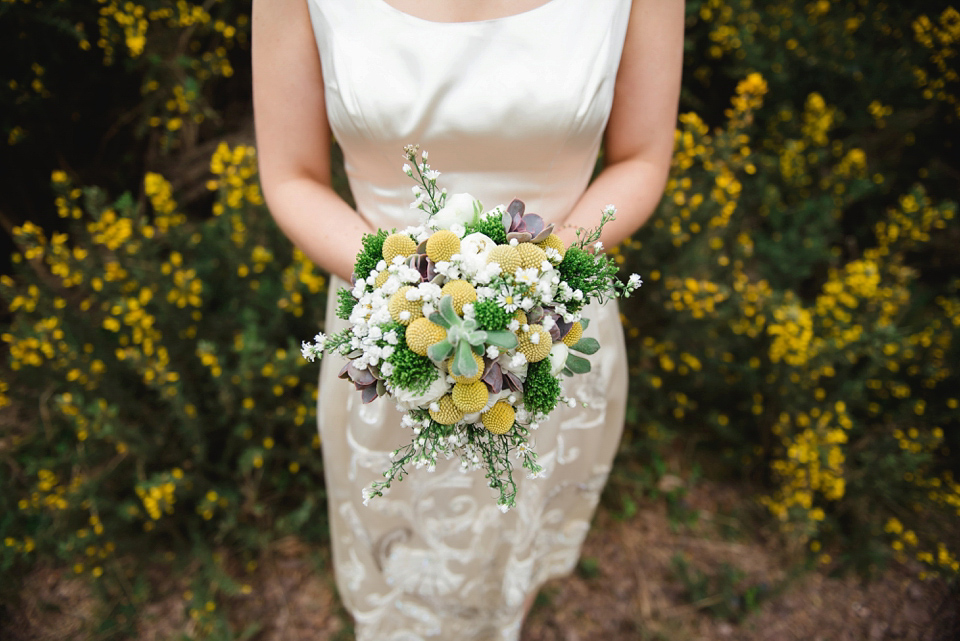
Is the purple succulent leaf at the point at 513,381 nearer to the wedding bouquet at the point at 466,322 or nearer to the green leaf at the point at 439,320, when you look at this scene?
the wedding bouquet at the point at 466,322

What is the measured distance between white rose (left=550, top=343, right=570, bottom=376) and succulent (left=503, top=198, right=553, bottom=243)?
0.18m

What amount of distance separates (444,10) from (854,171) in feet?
8.30

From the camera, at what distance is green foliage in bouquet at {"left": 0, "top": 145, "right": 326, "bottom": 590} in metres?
1.79

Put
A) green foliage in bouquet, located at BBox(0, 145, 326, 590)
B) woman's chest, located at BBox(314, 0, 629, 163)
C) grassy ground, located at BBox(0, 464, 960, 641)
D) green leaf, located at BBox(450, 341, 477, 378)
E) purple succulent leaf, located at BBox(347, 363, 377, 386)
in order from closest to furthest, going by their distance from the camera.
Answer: green leaf, located at BBox(450, 341, 477, 378) < purple succulent leaf, located at BBox(347, 363, 377, 386) < woman's chest, located at BBox(314, 0, 629, 163) < green foliage in bouquet, located at BBox(0, 145, 326, 590) < grassy ground, located at BBox(0, 464, 960, 641)

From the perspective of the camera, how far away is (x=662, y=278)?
227 cm

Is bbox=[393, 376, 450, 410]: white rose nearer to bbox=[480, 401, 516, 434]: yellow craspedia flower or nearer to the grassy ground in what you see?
bbox=[480, 401, 516, 434]: yellow craspedia flower

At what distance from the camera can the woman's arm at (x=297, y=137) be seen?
106 cm

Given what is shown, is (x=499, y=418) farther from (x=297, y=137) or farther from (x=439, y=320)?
(x=297, y=137)

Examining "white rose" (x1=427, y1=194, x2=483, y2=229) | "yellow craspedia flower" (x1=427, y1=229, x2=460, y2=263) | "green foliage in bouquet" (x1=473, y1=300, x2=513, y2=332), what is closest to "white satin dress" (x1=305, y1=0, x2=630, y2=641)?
"white rose" (x1=427, y1=194, x2=483, y2=229)

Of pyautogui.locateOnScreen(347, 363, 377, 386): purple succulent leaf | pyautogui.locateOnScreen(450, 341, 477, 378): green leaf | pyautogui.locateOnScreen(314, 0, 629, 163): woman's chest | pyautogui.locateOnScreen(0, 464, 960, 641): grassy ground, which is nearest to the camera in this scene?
pyautogui.locateOnScreen(450, 341, 477, 378): green leaf

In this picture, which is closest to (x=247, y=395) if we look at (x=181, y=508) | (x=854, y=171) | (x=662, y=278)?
(x=181, y=508)

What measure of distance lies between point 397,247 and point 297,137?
20.1 inches

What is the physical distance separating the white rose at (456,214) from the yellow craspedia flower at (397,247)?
61 mm

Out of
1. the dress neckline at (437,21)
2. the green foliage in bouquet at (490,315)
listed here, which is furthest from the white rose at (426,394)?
the dress neckline at (437,21)
